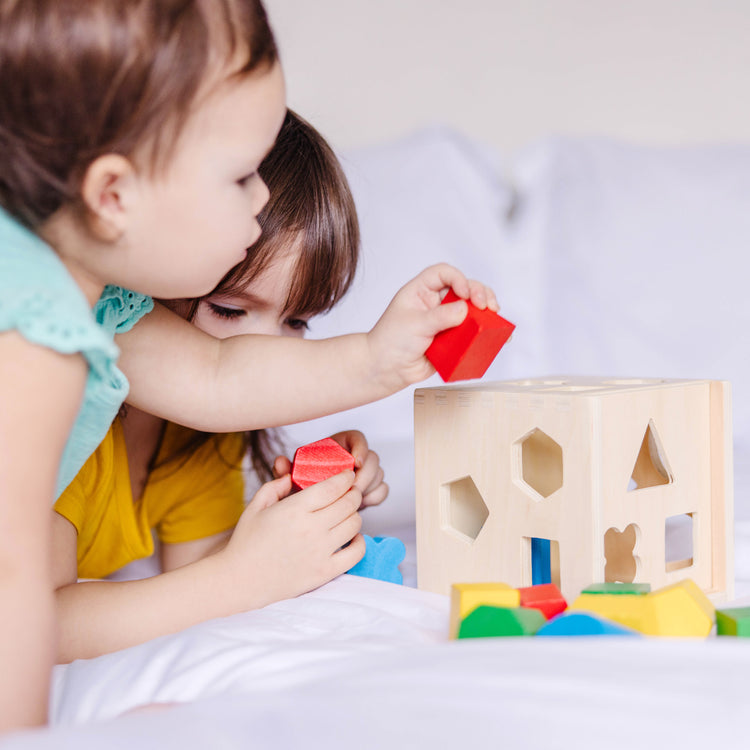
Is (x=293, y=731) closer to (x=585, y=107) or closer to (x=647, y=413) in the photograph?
(x=647, y=413)

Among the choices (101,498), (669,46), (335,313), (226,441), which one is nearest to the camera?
(101,498)

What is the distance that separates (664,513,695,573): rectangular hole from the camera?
863 millimetres

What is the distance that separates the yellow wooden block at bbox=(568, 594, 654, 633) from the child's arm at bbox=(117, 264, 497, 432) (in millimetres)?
309

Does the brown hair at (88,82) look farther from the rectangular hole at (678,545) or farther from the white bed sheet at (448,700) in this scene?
the rectangular hole at (678,545)

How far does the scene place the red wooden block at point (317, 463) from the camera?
88cm

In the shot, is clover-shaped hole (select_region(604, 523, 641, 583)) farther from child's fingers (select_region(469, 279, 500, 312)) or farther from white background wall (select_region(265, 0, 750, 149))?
white background wall (select_region(265, 0, 750, 149))

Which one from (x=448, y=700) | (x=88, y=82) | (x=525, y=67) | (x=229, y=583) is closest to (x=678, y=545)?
(x=229, y=583)

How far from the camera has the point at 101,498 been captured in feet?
3.42

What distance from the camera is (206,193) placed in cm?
70

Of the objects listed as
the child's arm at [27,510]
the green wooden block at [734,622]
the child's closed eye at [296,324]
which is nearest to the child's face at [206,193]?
the child's arm at [27,510]

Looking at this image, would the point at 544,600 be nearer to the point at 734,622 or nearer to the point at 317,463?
the point at 734,622

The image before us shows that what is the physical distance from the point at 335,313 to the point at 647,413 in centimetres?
87

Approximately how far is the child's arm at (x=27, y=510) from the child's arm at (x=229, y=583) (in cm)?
20

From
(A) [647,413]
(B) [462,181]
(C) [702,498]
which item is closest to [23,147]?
(A) [647,413]
